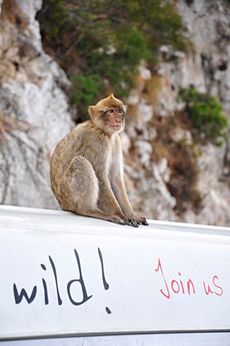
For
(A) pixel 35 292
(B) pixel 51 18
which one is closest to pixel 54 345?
(A) pixel 35 292

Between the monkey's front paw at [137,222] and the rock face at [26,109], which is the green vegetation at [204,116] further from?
the monkey's front paw at [137,222]

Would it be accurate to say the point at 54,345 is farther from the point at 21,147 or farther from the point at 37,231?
→ the point at 21,147

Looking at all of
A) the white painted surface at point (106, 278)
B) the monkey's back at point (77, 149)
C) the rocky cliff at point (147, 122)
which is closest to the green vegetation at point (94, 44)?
the rocky cliff at point (147, 122)

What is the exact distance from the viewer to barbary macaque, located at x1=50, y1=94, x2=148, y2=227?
6.01m

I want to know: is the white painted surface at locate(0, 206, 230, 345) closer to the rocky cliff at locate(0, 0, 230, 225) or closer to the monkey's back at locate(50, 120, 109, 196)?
the monkey's back at locate(50, 120, 109, 196)

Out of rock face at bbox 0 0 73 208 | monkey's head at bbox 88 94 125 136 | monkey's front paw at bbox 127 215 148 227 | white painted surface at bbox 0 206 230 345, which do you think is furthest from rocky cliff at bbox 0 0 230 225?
white painted surface at bbox 0 206 230 345

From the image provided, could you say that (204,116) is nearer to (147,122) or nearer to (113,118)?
(147,122)

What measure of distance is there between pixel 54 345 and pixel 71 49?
17.1 metres

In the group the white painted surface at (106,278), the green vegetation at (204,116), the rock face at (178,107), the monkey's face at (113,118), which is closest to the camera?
the white painted surface at (106,278)

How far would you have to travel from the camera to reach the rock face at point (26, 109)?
14.7m

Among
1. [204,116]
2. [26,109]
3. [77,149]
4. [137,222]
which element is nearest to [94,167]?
[77,149]

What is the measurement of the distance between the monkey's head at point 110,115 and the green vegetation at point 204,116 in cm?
1476

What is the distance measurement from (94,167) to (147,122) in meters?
13.4

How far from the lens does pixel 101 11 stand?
20.4 metres
